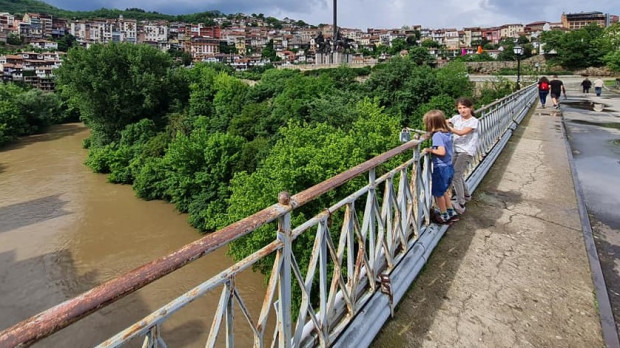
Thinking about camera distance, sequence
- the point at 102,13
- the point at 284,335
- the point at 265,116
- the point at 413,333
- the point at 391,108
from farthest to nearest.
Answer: the point at 102,13 → the point at 265,116 → the point at 391,108 → the point at 413,333 → the point at 284,335

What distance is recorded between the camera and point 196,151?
1773 cm

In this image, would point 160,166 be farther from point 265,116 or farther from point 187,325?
point 187,325

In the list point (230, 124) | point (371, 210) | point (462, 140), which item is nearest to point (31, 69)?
point (230, 124)

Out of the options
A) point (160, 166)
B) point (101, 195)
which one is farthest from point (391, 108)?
point (101, 195)

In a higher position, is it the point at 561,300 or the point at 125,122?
the point at 125,122

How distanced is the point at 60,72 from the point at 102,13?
156044mm

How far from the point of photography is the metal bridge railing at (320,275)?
104 centimetres

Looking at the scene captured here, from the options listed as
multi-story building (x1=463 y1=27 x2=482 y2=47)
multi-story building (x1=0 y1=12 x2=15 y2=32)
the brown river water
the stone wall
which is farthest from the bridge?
multi-story building (x1=463 y1=27 x2=482 y2=47)

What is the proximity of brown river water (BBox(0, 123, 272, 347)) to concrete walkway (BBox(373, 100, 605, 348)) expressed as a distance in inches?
208

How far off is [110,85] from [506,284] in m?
30.5

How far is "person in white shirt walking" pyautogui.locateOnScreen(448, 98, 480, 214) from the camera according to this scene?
12.9 feet

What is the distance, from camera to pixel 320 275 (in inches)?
80.0

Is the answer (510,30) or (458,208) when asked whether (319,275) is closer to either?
(458,208)

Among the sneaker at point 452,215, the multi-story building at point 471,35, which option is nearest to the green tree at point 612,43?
the sneaker at point 452,215
